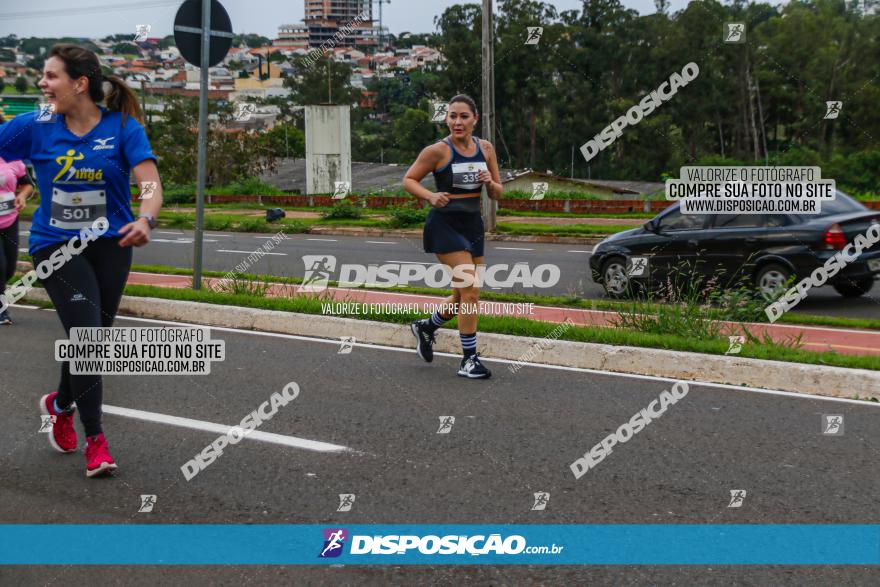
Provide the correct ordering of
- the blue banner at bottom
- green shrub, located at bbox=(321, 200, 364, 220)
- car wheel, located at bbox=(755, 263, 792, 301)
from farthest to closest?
green shrub, located at bbox=(321, 200, 364, 220), car wheel, located at bbox=(755, 263, 792, 301), the blue banner at bottom

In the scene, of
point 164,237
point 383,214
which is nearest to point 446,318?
point 164,237

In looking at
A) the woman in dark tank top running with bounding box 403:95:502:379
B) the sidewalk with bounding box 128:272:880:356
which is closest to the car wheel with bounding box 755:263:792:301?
the sidewalk with bounding box 128:272:880:356

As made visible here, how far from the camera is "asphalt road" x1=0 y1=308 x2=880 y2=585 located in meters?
4.61

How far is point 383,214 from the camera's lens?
3612 centimetres

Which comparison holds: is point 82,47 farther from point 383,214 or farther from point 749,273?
point 383,214

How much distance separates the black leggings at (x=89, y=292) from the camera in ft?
17.0

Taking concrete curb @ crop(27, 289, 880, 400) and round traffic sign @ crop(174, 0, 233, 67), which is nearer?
concrete curb @ crop(27, 289, 880, 400)

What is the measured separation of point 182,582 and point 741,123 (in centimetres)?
7043


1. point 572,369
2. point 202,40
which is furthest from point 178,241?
point 572,369

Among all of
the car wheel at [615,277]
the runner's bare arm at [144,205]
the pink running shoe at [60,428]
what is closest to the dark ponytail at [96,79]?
the runner's bare arm at [144,205]

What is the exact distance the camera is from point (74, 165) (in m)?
5.20

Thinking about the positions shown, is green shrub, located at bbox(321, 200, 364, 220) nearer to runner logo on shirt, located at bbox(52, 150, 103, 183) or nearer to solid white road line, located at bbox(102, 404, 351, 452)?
solid white road line, located at bbox(102, 404, 351, 452)

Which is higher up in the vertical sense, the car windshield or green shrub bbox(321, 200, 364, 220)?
the car windshield

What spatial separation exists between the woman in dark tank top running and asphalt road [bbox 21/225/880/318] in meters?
5.58
